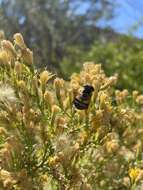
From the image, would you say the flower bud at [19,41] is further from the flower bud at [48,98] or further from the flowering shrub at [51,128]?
the flower bud at [48,98]

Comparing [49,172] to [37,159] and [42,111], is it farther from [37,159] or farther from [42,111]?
[42,111]

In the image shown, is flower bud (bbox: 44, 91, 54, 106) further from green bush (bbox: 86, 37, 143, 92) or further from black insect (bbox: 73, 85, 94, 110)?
green bush (bbox: 86, 37, 143, 92)

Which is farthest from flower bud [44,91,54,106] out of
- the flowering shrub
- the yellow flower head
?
the yellow flower head

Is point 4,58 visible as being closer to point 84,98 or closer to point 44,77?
point 44,77

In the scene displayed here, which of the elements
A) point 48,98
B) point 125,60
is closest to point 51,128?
point 48,98

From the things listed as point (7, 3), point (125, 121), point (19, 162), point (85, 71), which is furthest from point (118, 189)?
point (7, 3)
